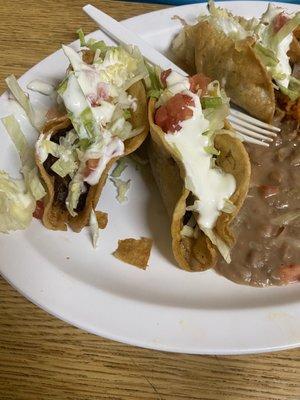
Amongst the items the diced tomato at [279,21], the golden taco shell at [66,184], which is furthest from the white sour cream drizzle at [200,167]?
the diced tomato at [279,21]

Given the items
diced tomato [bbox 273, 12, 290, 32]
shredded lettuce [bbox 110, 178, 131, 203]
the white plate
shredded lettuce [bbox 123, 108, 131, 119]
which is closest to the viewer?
the white plate

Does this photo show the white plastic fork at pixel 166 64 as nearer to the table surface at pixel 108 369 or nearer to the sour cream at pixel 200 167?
the sour cream at pixel 200 167

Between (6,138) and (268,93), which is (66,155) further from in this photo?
(268,93)

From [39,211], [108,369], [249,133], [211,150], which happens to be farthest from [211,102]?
[108,369]

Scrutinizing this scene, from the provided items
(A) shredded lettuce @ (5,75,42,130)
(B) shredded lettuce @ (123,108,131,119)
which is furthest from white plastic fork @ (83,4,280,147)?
(A) shredded lettuce @ (5,75,42,130)

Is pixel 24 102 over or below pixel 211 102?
below

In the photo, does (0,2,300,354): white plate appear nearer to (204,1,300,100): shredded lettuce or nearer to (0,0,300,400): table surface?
(0,0,300,400): table surface

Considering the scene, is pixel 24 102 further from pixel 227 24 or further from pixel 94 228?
pixel 227 24
